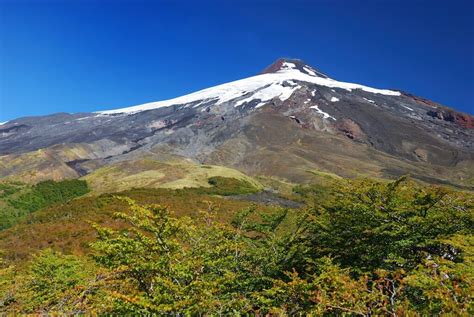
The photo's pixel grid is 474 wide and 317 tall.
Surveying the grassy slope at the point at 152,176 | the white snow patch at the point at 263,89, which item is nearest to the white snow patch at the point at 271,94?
the white snow patch at the point at 263,89

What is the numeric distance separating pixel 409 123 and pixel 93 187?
98.6 m

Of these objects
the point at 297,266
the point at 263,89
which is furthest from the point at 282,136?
the point at 297,266

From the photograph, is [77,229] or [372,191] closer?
[372,191]

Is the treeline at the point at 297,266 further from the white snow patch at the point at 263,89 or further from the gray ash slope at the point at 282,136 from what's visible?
the white snow patch at the point at 263,89

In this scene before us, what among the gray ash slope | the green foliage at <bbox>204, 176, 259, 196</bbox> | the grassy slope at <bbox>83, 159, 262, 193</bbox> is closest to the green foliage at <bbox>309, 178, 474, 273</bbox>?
the green foliage at <bbox>204, 176, 259, 196</bbox>

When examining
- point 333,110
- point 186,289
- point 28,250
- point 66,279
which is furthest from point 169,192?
point 333,110

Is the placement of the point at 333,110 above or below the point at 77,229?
above

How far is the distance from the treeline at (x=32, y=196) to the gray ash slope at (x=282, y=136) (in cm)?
1896

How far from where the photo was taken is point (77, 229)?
30.3 meters

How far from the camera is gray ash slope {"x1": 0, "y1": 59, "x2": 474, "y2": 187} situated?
92188 mm

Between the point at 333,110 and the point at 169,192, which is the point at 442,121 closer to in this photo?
the point at 333,110

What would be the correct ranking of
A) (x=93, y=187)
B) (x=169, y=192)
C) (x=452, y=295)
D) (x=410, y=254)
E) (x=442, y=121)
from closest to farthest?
(x=452, y=295)
(x=410, y=254)
(x=169, y=192)
(x=93, y=187)
(x=442, y=121)

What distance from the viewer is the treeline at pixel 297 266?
714 cm

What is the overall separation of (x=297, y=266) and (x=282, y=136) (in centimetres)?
9777
